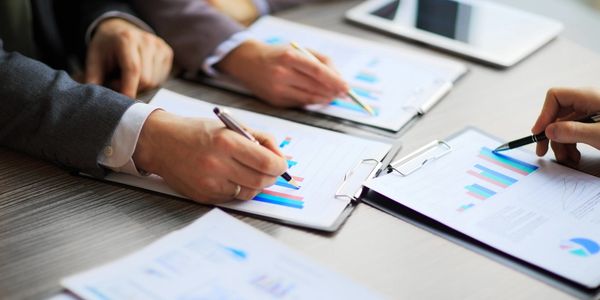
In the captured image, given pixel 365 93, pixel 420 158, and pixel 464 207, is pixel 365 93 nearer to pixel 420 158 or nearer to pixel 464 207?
pixel 420 158

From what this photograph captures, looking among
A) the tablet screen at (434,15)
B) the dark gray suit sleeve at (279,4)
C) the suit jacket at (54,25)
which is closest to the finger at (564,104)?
the tablet screen at (434,15)

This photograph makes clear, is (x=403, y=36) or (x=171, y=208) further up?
(x=403, y=36)

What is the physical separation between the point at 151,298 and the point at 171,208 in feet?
0.65

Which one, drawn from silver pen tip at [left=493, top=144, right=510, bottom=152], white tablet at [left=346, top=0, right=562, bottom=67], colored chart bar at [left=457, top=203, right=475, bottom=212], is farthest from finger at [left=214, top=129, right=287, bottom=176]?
white tablet at [left=346, top=0, right=562, bottom=67]

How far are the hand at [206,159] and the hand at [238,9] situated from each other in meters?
0.62

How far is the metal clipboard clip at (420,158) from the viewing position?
0.99 metres

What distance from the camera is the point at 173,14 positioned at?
53.1 inches

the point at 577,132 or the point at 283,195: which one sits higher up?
the point at 577,132

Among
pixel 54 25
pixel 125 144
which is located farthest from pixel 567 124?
pixel 54 25

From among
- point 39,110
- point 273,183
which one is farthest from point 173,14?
point 273,183

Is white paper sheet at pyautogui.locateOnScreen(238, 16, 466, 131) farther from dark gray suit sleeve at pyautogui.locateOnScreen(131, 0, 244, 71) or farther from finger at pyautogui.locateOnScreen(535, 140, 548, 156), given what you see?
finger at pyautogui.locateOnScreen(535, 140, 548, 156)

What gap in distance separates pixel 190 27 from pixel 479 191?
65cm

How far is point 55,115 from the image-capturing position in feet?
3.23

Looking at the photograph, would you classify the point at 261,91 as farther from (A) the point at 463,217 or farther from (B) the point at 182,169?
(A) the point at 463,217
